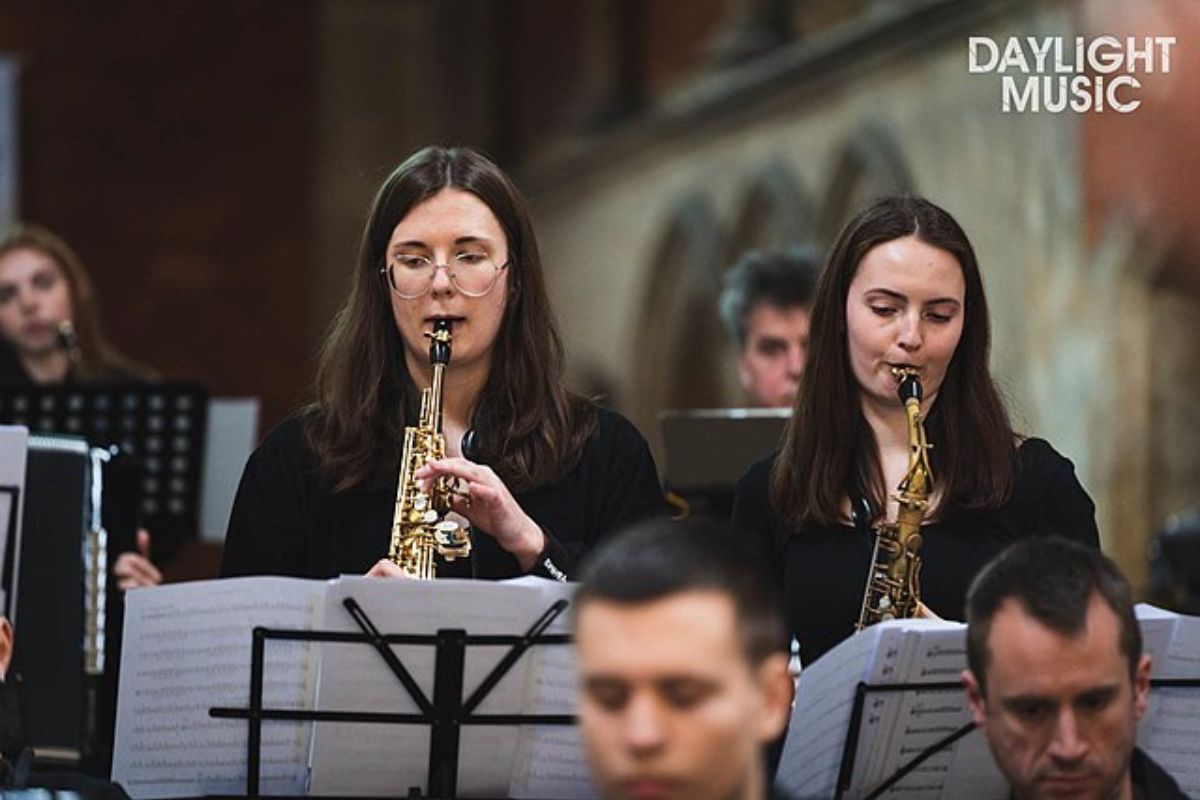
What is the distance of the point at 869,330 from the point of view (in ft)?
13.7

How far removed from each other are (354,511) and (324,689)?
1.98 ft

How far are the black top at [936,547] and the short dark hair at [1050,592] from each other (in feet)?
1.93

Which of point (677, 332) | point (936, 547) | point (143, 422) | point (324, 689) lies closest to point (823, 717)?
point (936, 547)

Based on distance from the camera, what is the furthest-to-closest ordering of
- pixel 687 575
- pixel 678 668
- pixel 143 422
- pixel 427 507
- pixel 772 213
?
1. pixel 772 213
2. pixel 143 422
3. pixel 427 507
4. pixel 687 575
5. pixel 678 668

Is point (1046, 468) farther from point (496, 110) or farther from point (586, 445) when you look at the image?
point (496, 110)

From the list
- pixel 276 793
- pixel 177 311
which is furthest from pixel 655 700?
pixel 177 311

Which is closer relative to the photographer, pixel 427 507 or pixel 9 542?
pixel 427 507

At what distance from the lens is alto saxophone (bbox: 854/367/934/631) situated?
4094 mm

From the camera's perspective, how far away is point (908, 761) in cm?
378

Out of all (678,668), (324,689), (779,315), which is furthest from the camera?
(779,315)

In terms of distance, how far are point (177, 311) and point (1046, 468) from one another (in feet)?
35.1

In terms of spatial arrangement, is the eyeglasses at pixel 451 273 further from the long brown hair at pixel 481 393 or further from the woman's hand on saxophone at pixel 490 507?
the woman's hand on saxophone at pixel 490 507

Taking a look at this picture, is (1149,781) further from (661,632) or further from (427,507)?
(427,507)

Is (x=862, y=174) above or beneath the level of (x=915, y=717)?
above
